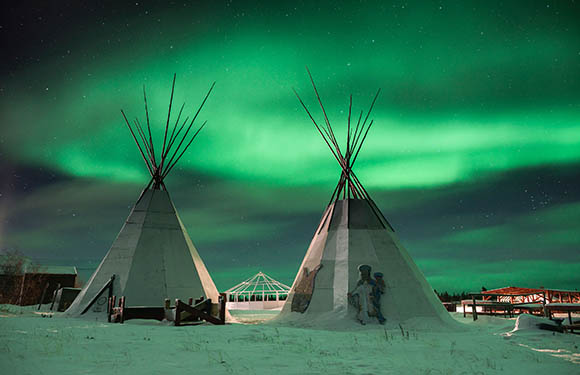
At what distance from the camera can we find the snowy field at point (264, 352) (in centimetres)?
562

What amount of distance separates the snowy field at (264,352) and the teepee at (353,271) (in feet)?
7.20

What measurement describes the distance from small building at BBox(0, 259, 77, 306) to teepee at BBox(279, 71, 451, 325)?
70.0 feet

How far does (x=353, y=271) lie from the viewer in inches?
515

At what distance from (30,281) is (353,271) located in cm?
2662

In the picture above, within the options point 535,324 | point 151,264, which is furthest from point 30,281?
point 535,324

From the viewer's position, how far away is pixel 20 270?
2928 cm

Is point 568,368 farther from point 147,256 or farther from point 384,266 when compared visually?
point 147,256

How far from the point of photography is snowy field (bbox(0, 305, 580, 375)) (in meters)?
5.62

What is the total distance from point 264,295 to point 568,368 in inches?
901

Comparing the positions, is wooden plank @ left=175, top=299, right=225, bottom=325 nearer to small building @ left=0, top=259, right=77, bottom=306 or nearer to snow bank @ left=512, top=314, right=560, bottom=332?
snow bank @ left=512, top=314, right=560, bottom=332

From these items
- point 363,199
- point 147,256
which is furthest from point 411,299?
point 147,256

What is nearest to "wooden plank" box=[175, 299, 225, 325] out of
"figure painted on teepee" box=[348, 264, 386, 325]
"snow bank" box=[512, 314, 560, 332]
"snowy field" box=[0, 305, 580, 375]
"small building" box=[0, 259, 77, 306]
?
"snowy field" box=[0, 305, 580, 375]

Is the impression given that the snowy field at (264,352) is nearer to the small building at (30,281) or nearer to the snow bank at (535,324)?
the snow bank at (535,324)

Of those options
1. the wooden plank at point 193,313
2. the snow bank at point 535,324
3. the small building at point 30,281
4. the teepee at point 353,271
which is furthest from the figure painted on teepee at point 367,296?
the small building at point 30,281
